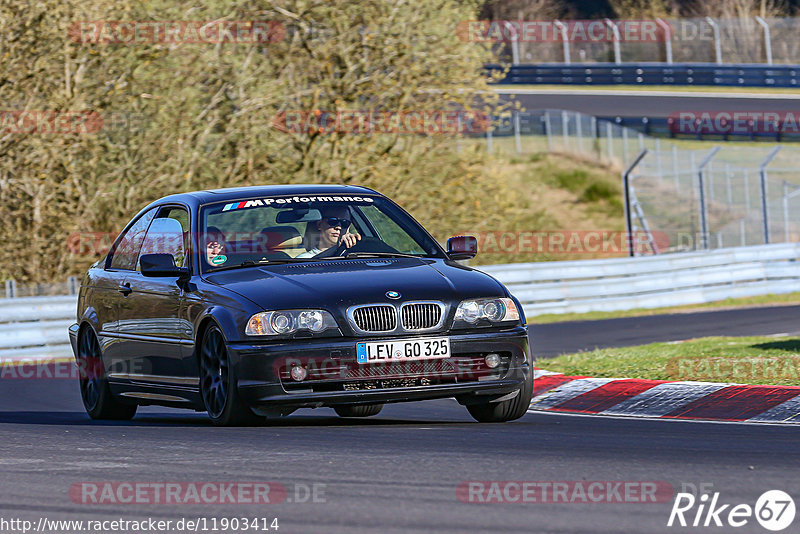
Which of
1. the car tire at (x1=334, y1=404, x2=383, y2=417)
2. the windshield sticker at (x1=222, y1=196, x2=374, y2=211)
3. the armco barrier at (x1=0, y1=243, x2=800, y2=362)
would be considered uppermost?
the windshield sticker at (x1=222, y1=196, x2=374, y2=211)

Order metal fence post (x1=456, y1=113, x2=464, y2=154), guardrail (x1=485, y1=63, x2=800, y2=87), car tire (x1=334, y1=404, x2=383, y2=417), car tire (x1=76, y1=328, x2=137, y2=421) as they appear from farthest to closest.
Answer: guardrail (x1=485, y1=63, x2=800, y2=87), metal fence post (x1=456, y1=113, x2=464, y2=154), car tire (x1=76, y1=328, x2=137, y2=421), car tire (x1=334, y1=404, x2=383, y2=417)

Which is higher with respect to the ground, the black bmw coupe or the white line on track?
the black bmw coupe

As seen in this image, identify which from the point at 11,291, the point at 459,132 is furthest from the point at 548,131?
the point at 11,291

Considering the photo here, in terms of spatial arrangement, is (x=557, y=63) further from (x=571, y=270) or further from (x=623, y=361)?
(x=623, y=361)

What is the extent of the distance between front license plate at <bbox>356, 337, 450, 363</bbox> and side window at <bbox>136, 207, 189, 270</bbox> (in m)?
1.87

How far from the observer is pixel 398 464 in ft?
22.2

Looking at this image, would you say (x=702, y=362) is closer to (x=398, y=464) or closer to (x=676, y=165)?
(x=398, y=464)

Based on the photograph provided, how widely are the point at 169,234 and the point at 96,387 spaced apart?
136 cm

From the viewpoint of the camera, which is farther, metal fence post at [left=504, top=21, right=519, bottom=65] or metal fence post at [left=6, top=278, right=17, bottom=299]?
metal fence post at [left=504, top=21, right=519, bottom=65]

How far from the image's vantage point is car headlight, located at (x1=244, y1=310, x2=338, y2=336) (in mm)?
8180

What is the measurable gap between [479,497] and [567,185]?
3329 centimetres

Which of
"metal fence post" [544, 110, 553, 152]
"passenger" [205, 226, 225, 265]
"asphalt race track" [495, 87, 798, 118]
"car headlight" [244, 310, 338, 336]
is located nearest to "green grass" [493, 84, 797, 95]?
"asphalt race track" [495, 87, 798, 118]

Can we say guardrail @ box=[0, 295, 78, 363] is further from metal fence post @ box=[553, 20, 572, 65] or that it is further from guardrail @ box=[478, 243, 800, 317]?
metal fence post @ box=[553, 20, 572, 65]

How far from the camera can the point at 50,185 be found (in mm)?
23156
